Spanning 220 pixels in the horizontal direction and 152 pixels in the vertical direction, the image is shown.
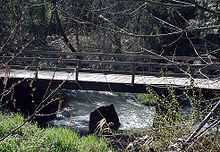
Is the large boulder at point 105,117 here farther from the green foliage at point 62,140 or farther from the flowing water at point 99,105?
the green foliage at point 62,140

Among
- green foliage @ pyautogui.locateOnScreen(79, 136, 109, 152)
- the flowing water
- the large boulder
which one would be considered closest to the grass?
green foliage @ pyautogui.locateOnScreen(79, 136, 109, 152)

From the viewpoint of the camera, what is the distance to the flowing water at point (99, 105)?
15.3m

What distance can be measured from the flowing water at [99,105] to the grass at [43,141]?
3776 mm

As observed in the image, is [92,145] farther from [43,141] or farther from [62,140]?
[43,141]

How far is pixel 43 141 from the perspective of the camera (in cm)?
764

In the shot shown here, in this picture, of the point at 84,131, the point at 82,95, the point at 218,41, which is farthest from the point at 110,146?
the point at 82,95

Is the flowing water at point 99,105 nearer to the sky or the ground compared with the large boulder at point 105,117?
nearer to the ground

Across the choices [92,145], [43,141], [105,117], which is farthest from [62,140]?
[105,117]

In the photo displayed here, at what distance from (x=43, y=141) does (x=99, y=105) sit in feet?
36.3

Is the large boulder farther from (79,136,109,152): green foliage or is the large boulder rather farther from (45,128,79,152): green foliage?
(45,128,79,152): green foliage

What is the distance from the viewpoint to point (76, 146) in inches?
351

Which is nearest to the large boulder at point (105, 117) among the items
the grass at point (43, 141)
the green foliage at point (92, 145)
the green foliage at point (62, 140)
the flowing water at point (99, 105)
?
the flowing water at point (99, 105)

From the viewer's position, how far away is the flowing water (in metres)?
15.3

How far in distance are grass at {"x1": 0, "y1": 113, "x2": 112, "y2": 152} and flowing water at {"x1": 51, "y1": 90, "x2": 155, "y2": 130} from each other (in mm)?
3776
